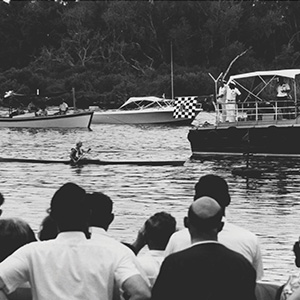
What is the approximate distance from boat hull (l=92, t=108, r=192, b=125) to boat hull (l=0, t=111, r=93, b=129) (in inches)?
229

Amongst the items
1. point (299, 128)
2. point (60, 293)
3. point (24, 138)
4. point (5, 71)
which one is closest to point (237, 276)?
point (60, 293)

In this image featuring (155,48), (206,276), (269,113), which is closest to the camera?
(206,276)

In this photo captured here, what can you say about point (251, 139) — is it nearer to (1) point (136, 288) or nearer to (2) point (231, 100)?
(2) point (231, 100)

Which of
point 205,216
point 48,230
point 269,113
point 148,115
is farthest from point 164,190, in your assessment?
point 148,115

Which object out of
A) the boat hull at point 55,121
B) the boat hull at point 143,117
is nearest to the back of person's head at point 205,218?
the boat hull at point 55,121

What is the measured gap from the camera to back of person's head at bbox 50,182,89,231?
5.11 m

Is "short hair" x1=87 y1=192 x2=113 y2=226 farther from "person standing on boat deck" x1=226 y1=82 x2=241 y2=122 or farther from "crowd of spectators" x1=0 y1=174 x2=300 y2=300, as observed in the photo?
"person standing on boat deck" x1=226 y1=82 x2=241 y2=122

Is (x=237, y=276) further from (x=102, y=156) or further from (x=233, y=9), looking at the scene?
(x=233, y=9)

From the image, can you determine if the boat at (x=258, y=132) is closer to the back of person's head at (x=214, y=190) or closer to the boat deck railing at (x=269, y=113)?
the boat deck railing at (x=269, y=113)

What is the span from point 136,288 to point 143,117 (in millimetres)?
68357

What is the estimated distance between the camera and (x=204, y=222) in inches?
196

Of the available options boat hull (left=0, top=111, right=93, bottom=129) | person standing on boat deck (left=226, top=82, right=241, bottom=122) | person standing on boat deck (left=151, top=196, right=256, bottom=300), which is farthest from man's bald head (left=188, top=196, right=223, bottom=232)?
boat hull (left=0, top=111, right=93, bottom=129)

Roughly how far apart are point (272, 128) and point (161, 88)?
225ft

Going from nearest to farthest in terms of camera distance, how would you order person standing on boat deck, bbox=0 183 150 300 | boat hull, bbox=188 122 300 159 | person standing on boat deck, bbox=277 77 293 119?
person standing on boat deck, bbox=0 183 150 300, boat hull, bbox=188 122 300 159, person standing on boat deck, bbox=277 77 293 119
